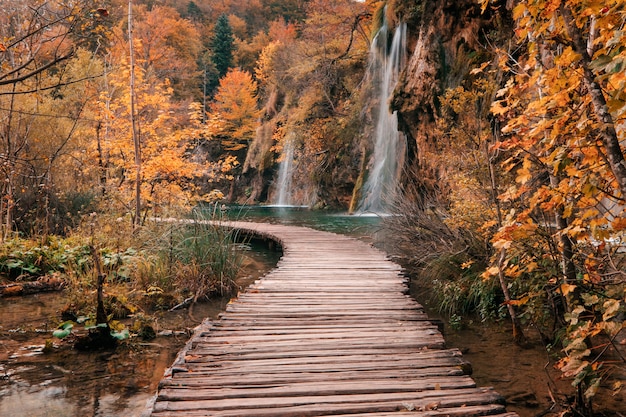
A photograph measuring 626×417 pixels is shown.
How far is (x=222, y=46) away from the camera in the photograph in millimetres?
43250

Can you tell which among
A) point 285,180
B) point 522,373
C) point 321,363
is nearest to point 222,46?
point 285,180

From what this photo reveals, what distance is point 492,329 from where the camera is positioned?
5.70 m

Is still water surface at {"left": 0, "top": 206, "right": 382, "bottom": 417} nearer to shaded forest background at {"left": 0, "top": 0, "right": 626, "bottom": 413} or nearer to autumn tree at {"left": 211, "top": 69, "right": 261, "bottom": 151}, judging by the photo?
shaded forest background at {"left": 0, "top": 0, "right": 626, "bottom": 413}

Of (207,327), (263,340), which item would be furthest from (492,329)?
(207,327)

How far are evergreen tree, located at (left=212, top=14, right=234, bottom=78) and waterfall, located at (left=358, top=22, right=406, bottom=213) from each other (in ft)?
82.9

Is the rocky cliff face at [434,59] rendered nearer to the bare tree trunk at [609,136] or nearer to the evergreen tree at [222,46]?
the bare tree trunk at [609,136]

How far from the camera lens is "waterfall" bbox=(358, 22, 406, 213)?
1839 cm

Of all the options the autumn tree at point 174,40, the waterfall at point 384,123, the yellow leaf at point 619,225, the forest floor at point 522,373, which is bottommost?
the forest floor at point 522,373

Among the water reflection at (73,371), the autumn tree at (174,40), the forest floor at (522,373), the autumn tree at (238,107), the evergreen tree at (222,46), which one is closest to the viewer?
the forest floor at (522,373)

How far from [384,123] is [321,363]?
17493mm

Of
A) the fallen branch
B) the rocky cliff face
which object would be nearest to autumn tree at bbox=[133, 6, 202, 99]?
the rocky cliff face

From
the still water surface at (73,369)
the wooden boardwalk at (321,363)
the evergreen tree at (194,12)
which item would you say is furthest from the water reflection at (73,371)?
the evergreen tree at (194,12)

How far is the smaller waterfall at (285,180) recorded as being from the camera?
1184 inches

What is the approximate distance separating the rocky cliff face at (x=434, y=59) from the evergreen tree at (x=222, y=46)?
95.9ft
